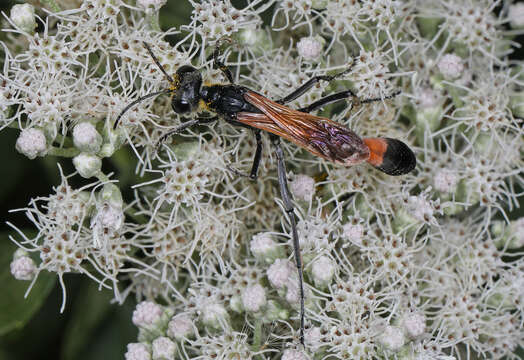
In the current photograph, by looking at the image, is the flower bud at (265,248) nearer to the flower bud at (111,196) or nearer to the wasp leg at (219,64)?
the flower bud at (111,196)

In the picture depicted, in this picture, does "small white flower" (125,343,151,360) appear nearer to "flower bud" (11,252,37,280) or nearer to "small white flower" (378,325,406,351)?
"flower bud" (11,252,37,280)

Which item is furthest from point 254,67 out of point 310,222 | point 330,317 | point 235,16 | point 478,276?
point 478,276

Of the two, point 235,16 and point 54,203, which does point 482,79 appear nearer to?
point 235,16

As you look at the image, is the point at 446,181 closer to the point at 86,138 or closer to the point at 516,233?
the point at 516,233

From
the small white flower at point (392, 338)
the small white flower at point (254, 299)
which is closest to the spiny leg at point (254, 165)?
the small white flower at point (254, 299)

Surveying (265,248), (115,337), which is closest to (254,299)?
(265,248)

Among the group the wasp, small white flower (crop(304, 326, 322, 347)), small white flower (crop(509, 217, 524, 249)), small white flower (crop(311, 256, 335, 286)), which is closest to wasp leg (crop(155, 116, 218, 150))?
the wasp
